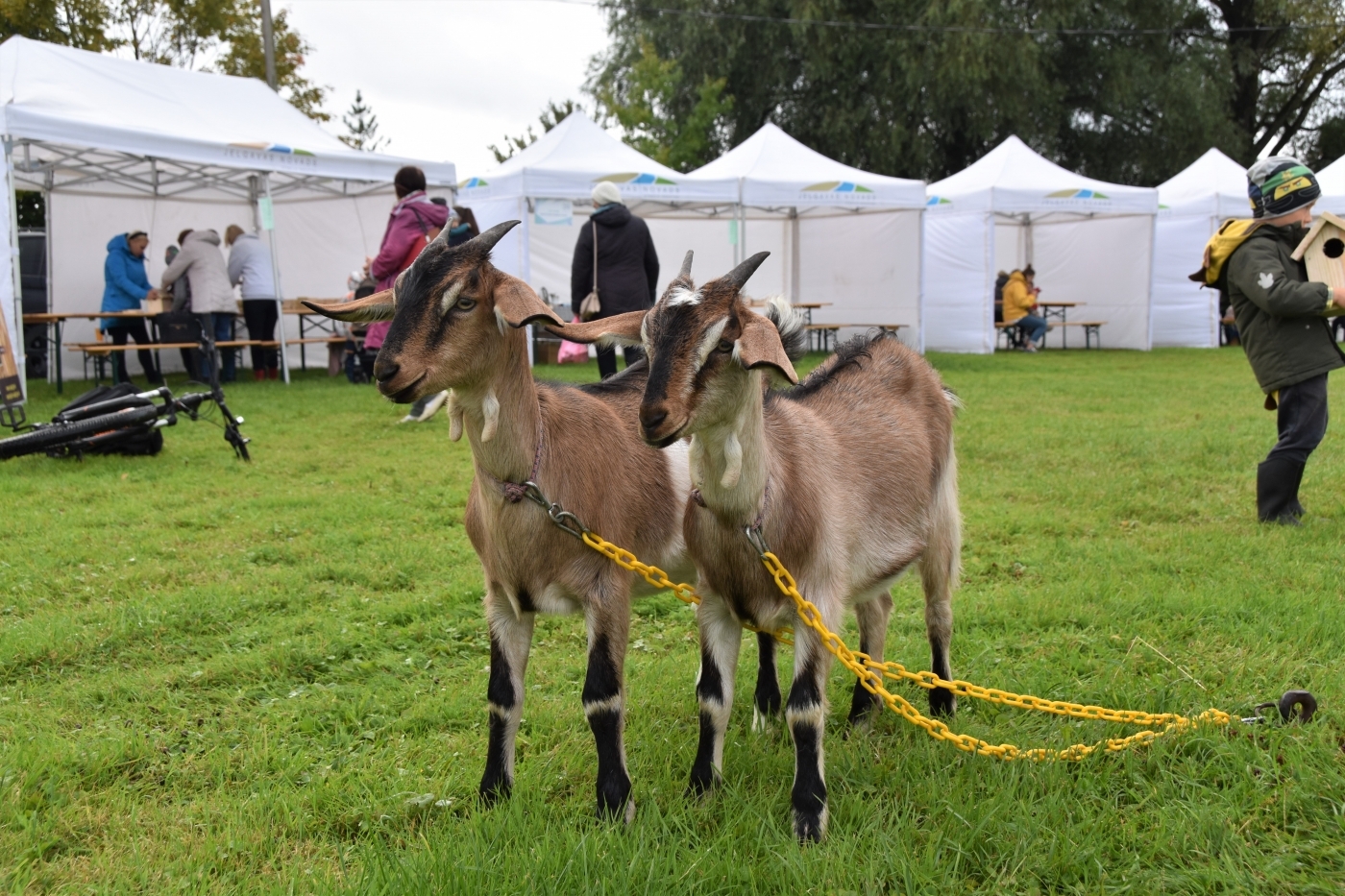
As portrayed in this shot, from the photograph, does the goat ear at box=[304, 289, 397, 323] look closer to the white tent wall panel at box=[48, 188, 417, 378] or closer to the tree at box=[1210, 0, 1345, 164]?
the white tent wall panel at box=[48, 188, 417, 378]

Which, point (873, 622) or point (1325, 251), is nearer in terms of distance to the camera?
point (873, 622)

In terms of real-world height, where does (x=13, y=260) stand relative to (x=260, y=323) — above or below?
Result: above

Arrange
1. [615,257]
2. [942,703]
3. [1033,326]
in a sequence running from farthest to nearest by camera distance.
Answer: [1033,326] < [615,257] < [942,703]

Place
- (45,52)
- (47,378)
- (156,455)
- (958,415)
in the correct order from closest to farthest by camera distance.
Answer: (156,455), (958,415), (45,52), (47,378)

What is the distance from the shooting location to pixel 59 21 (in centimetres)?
2131

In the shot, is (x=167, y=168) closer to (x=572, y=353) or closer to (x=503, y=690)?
(x=572, y=353)

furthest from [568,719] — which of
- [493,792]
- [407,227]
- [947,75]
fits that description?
[947,75]

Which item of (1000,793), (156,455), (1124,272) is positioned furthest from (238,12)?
(1000,793)

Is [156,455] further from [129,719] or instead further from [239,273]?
[239,273]

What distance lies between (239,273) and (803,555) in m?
13.5

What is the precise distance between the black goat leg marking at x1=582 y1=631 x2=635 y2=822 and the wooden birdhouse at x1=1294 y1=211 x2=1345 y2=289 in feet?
15.5

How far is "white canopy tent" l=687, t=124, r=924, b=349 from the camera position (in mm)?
16656

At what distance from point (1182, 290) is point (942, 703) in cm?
2058

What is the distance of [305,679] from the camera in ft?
12.9
